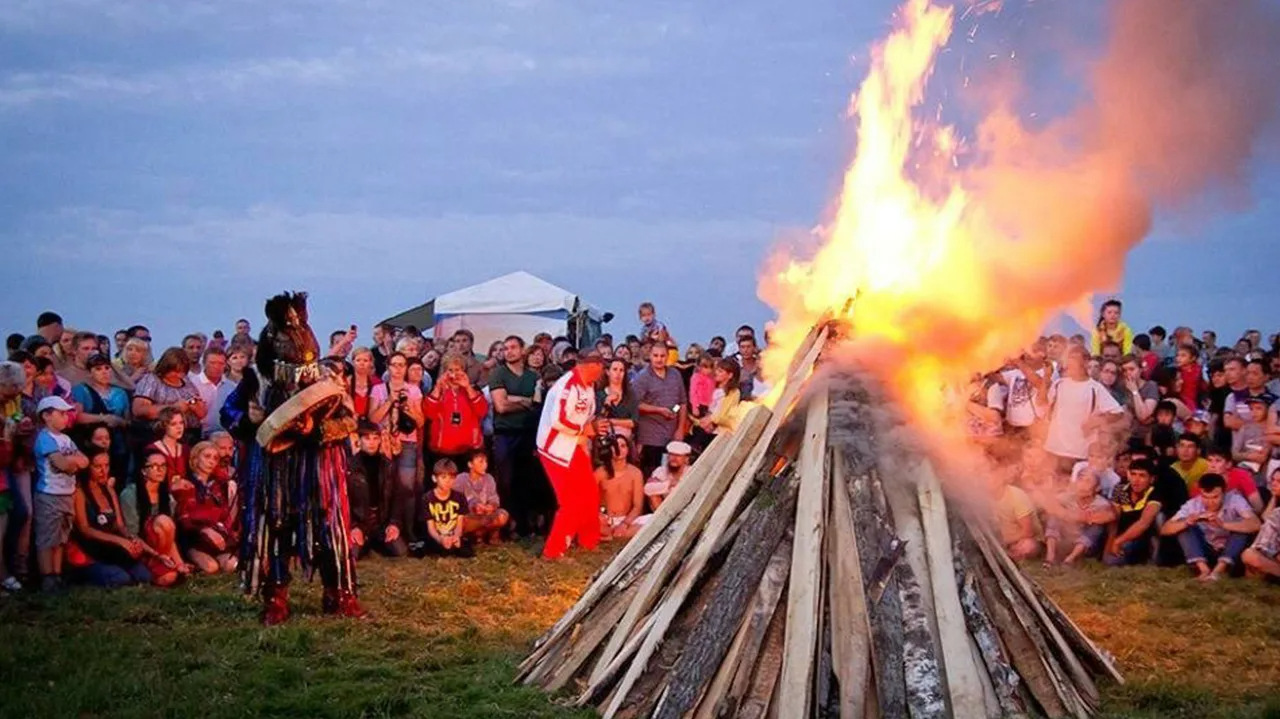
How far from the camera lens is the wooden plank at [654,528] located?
6.82 m

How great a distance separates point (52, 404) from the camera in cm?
1005

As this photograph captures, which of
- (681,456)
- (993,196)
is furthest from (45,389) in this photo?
(993,196)

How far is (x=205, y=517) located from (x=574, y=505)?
3227mm

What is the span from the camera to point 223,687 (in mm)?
6844

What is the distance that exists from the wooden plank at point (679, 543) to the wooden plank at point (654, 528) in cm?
5

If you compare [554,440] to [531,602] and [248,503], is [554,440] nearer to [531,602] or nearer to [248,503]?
[531,602]

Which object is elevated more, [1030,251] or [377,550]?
[1030,251]

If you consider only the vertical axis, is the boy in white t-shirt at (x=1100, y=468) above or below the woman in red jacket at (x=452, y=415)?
below

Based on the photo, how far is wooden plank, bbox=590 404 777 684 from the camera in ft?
21.3

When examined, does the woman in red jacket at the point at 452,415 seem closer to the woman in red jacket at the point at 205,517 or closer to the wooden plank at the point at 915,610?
the woman in red jacket at the point at 205,517

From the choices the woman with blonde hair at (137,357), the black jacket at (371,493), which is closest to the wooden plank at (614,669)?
the black jacket at (371,493)

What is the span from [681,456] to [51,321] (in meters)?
5.97

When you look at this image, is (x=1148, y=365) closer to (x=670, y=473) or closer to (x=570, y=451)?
(x=670, y=473)

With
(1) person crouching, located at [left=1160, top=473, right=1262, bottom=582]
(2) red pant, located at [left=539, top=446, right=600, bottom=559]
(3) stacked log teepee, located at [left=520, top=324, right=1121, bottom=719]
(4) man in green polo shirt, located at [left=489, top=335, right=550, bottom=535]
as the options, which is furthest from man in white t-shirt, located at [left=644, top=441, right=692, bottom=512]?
(3) stacked log teepee, located at [left=520, top=324, right=1121, bottom=719]
